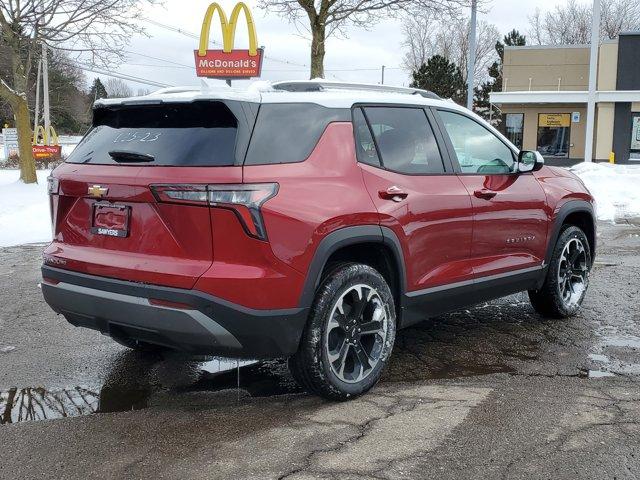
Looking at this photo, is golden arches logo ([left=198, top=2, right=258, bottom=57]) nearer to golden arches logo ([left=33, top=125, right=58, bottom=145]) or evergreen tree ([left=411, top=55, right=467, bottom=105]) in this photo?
golden arches logo ([left=33, top=125, right=58, bottom=145])

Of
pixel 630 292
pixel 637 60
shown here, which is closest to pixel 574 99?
pixel 637 60

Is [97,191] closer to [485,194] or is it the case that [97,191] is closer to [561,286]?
[485,194]

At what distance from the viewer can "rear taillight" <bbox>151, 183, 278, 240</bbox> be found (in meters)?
3.37

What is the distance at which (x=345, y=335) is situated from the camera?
3.92 m

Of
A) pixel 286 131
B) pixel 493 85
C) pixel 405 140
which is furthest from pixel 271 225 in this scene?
pixel 493 85

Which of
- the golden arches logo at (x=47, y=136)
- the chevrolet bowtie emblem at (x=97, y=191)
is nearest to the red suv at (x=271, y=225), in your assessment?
the chevrolet bowtie emblem at (x=97, y=191)

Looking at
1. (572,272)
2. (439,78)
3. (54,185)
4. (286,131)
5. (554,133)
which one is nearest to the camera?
(286,131)

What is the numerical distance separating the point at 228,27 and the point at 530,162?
19292mm

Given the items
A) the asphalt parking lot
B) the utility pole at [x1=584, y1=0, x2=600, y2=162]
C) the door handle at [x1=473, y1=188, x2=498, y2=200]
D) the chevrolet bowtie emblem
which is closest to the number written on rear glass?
the chevrolet bowtie emblem

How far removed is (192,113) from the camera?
143 inches

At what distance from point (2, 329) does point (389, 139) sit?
3.54 meters

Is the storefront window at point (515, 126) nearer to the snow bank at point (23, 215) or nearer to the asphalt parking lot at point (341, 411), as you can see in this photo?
the snow bank at point (23, 215)

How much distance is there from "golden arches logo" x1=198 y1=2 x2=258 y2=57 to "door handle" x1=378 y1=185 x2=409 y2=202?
19.1 meters

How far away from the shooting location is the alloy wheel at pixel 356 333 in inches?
152
